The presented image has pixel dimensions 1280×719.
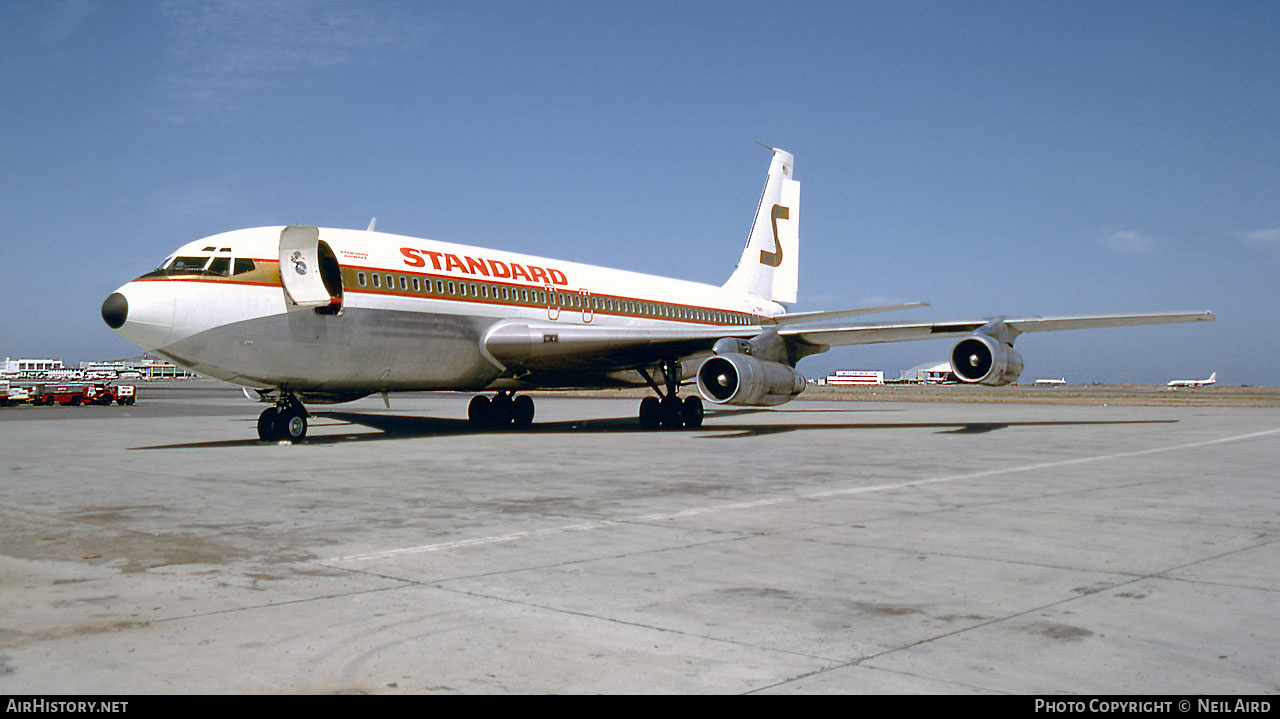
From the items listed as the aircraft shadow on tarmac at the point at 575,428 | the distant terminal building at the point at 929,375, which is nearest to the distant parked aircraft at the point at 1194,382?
the distant terminal building at the point at 929,375

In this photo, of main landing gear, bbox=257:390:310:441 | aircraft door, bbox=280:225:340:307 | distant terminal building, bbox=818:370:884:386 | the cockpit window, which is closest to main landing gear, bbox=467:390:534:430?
main landing gear, bbox=257:390:310:441

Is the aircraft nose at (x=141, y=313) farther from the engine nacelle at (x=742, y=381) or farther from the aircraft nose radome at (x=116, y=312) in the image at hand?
the engine nacelle at (x=742, y=381)

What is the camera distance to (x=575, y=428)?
23.6 metres

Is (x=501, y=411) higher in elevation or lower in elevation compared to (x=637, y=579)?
higher

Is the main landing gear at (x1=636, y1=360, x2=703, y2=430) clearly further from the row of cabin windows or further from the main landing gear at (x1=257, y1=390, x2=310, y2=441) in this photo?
the main landing gear at (x1=257, y1=390, x2=310, y2=441)

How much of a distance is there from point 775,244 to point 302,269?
16.8 m

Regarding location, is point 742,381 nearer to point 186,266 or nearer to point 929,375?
point 186,266

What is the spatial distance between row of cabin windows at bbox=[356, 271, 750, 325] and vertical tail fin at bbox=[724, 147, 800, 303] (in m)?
1.71

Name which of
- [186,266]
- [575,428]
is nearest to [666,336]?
[575,428]

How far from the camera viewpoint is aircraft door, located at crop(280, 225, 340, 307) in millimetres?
16547

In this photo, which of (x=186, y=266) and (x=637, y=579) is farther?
(x=186, y=266)

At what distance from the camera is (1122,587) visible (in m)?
5.77
